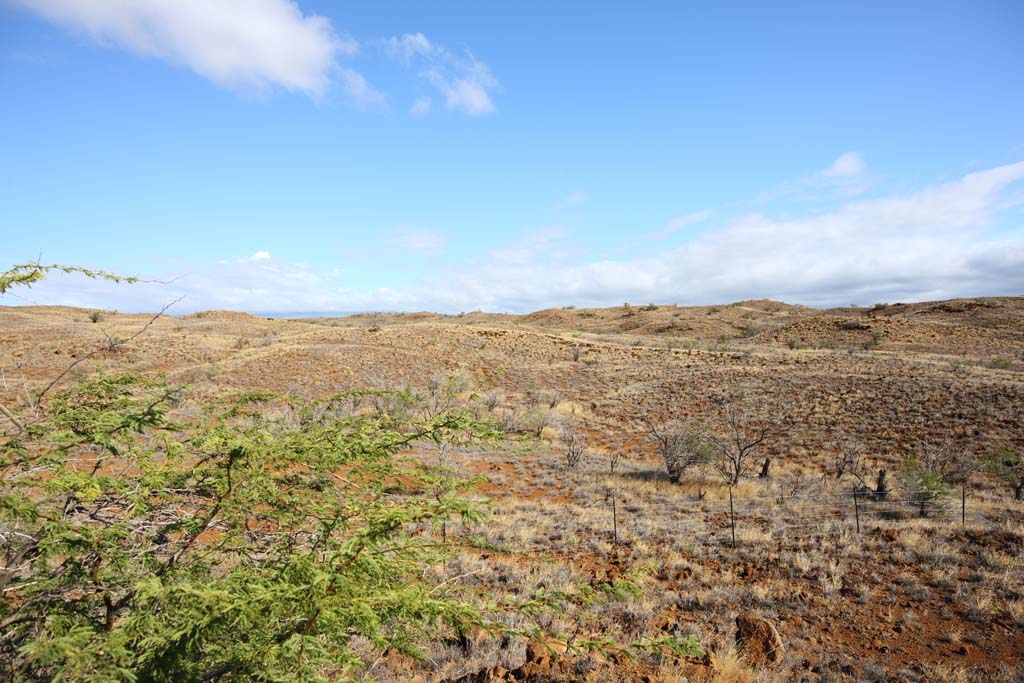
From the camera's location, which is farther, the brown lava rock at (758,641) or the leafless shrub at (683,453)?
the leafless shrub at (683,453)

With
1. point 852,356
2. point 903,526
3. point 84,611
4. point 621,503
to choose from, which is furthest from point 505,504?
point 852,356

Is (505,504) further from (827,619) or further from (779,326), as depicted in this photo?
(779,326)

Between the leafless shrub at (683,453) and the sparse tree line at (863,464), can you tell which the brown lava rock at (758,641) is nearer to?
the sparse tree line at (863,464)

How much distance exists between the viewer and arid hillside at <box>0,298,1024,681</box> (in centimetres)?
638

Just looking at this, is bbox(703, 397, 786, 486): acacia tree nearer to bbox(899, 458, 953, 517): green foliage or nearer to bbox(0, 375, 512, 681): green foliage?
bbox(899, 458, 953, 517): green foliage

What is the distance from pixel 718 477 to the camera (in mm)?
15992

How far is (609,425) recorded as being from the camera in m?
23.9

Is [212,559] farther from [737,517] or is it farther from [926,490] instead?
[926,490]

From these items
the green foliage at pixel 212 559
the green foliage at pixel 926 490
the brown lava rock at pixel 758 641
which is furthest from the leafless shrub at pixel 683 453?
the green foliage at pixel 212 559

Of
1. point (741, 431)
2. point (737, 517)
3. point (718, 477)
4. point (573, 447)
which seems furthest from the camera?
point (741, 431)

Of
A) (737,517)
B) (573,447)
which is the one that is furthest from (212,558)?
(573,447)

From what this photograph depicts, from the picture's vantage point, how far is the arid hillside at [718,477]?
20.9ft

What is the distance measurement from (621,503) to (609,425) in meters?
10.9

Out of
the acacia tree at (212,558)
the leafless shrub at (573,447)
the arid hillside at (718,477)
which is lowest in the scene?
the leafless shrub at (573,447)
